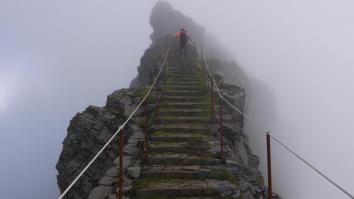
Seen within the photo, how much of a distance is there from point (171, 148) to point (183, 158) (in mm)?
786

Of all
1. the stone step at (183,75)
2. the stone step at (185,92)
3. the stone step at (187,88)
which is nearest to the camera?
the stone step at (185,92)

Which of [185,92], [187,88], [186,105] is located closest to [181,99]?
[186,105]

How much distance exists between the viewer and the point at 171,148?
31.3 feet

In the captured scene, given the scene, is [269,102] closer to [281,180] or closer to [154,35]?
[281,180]

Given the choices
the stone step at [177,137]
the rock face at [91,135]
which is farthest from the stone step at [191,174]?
the rock face at [91,135]

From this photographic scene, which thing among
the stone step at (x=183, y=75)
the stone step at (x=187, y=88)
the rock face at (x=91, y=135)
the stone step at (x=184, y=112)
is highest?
the stone step at (x=183, y=75)

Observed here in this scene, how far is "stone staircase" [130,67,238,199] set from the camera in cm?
725

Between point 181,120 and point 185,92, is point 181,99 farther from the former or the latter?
point 181,120

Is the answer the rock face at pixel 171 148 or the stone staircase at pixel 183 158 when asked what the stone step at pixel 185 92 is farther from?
the stone staircase at pixel 183 158

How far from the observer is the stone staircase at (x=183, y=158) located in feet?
23.8

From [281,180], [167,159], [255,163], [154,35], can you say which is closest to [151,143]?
[167,159]

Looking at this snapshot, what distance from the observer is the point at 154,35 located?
6019 centimetres

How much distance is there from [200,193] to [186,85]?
1011cm

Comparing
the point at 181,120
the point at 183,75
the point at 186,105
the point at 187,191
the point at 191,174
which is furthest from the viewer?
the point at 183,75
